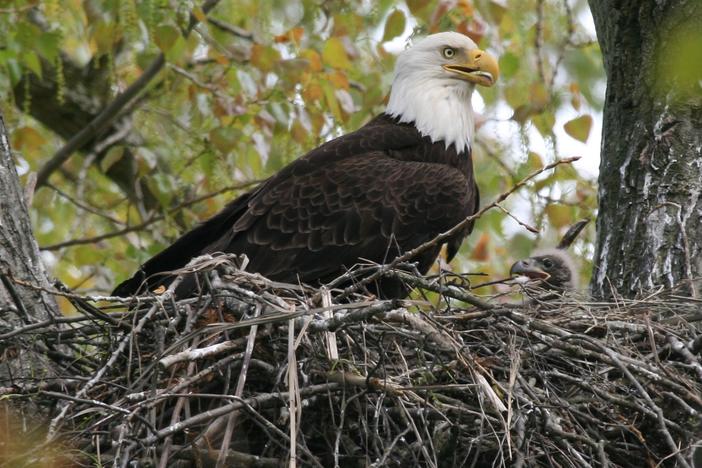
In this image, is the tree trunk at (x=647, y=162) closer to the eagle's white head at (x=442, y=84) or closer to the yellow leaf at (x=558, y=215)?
the eagle's white head at (x=442, y=84)

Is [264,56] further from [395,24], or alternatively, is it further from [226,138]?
[395,24]

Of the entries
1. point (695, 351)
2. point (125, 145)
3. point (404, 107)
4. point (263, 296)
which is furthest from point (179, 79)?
point (695, 351)

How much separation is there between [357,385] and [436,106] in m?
2.79

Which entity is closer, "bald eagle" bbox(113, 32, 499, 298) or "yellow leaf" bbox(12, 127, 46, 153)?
"bald eagle" bbox(113, 32, 499, 298)

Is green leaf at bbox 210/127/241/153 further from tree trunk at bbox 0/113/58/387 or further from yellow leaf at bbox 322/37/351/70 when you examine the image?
tree trunk at bbox 0/113/58/387

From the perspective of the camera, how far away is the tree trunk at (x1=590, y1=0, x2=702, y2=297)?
4.93 metres

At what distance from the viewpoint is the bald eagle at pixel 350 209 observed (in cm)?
558

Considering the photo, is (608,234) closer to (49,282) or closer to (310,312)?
(310,312)

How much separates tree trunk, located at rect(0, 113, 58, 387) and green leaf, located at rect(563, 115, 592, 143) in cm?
330

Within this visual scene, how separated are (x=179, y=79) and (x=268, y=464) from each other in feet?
14.3

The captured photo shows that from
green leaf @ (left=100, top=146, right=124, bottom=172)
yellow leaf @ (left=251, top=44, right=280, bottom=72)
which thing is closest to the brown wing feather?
yellow leaf @ (left=251, top=44, right=280, bottom=72)

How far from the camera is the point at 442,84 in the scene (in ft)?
21.2

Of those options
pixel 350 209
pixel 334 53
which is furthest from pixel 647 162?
pixel 334 53

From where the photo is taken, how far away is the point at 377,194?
5645 millimetres
